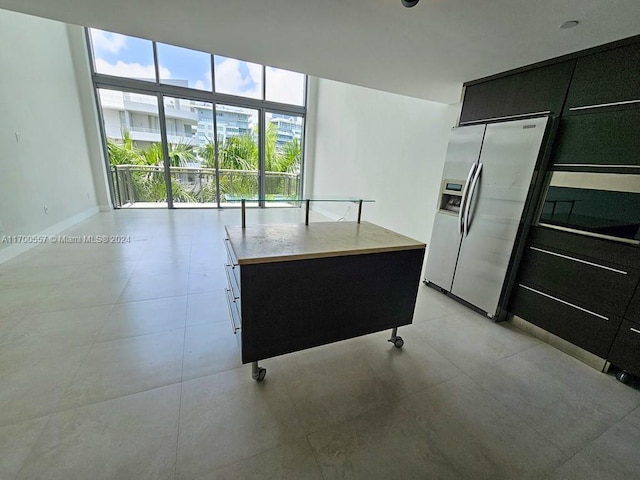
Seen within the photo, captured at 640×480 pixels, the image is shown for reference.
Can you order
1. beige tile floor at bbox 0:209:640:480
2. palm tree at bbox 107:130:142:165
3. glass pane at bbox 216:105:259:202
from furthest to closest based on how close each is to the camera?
glass pane at bbox 216:105:259:202 → palm tree at bbox 107:130:142:165 → beige tile floor at bbox 0:209:640:480

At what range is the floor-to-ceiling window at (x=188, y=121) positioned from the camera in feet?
18.1

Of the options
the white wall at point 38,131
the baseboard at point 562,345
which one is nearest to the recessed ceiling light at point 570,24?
the baseboard at point 562,345

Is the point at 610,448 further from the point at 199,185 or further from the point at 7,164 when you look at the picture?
the point at 199,185

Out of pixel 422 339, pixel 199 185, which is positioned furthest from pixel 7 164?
pixel 422 339

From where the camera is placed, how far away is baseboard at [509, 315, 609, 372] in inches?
76.3

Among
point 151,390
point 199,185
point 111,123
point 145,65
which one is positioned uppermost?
point 145,65

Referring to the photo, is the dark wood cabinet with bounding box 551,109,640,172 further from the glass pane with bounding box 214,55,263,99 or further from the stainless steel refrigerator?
the glass pane with bounding box 214,55,263,99

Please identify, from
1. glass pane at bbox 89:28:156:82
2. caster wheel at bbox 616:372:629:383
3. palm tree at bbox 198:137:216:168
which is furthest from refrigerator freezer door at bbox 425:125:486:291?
glass pane at bbox 89:28:156:82

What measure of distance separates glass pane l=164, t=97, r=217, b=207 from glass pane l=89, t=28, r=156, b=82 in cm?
72

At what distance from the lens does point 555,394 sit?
1.72m

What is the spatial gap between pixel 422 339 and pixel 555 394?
2.80 ft

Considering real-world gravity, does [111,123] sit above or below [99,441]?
above

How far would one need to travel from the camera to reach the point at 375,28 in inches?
70.3

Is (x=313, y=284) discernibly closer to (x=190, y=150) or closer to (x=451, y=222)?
(x=451, y=222)
